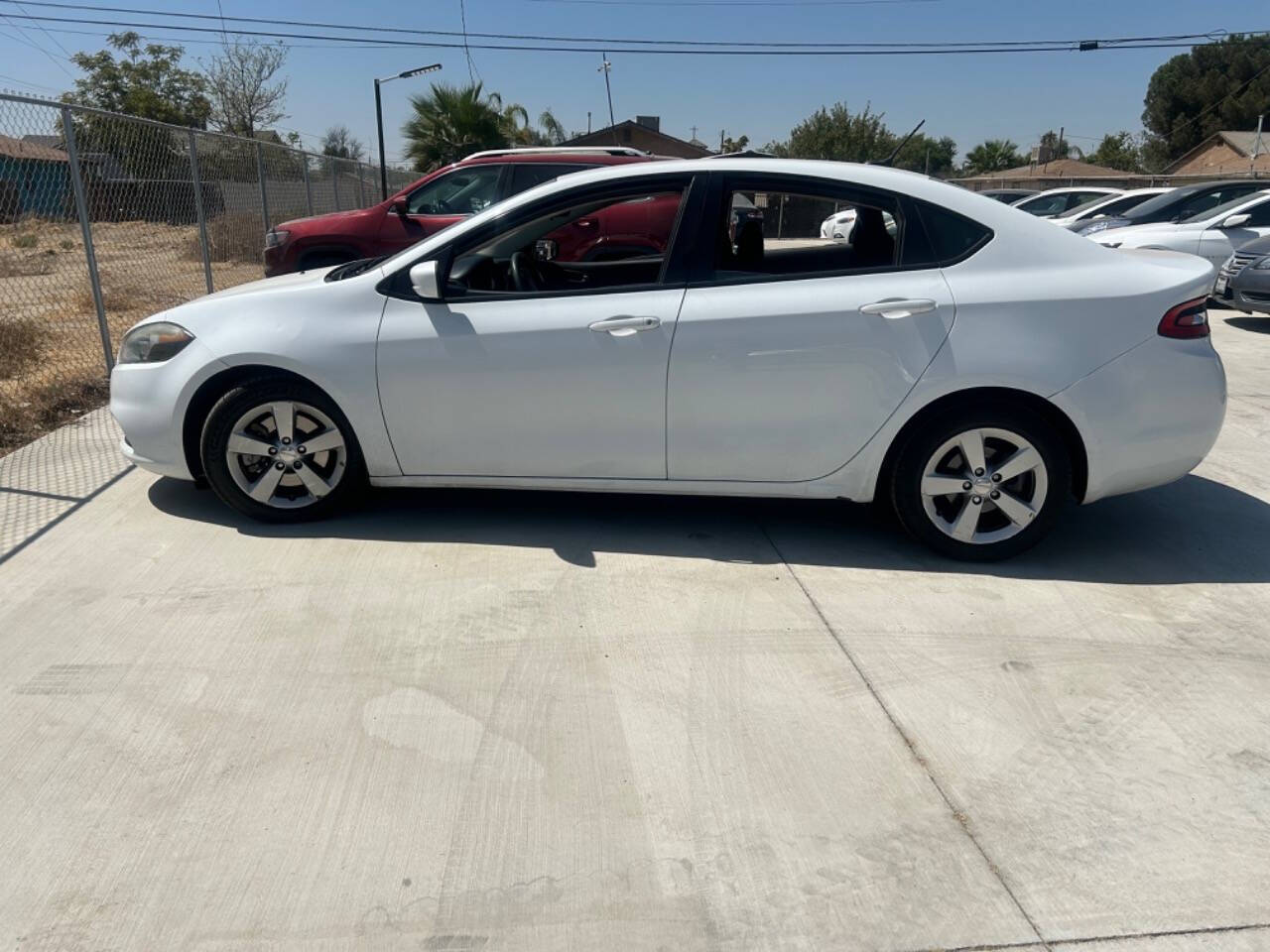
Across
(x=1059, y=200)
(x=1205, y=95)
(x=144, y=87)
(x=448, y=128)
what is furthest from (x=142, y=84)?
(x=1205, y=95)

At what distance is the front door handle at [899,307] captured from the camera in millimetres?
3916

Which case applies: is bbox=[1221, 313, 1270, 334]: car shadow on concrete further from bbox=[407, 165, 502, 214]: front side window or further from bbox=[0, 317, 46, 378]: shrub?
bbox=[0, 317, 46, 378]: shrub

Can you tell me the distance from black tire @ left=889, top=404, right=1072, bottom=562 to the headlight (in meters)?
3.26

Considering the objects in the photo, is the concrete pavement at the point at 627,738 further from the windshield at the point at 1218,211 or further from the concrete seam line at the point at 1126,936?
the windshield at the point at 1218,211

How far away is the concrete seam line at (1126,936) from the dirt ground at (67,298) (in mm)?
5947

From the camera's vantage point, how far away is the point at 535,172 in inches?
383

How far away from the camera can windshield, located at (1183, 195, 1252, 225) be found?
40.0 ft

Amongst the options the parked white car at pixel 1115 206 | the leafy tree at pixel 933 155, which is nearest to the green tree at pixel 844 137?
the leafy tree at pixel 933 155

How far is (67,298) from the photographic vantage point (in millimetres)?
8484

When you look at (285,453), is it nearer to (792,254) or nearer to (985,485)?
(792,254)

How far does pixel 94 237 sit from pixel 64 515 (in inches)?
144

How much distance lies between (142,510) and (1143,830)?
14.7 ft

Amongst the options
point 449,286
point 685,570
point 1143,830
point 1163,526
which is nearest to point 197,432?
point 449,286

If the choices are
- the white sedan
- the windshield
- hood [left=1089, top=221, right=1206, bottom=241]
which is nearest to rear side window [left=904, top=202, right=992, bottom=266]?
the white sedan
